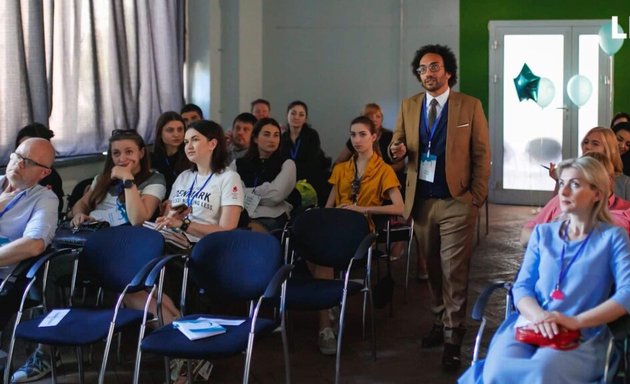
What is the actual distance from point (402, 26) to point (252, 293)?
7536 millimetres

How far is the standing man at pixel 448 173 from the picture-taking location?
447cm

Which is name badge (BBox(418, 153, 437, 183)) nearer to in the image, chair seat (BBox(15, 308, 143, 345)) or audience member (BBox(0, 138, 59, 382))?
chair seat (BBox(15, 308, 143, 345))

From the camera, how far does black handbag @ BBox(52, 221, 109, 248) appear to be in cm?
461

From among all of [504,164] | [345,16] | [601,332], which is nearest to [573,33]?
[504,164]

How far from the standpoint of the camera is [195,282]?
161 inches

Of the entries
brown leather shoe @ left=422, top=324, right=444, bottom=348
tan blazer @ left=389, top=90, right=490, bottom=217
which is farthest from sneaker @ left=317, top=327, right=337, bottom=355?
tan blazer @ left=389, top=90, right=490, bottom=217

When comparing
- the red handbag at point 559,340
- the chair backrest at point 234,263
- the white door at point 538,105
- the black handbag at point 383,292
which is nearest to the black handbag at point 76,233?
the chair backrest at point 234,263

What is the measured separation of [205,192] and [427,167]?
124 centimetres

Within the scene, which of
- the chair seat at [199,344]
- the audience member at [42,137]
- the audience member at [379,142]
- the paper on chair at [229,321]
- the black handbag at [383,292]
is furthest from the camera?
the audience member at [379,142]

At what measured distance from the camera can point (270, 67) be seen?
1109cm

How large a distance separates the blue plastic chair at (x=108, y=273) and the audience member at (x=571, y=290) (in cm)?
153

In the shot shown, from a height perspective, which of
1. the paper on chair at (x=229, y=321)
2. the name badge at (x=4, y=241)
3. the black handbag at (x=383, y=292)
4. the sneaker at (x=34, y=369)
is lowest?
the sneaker at (x=34, y=369)

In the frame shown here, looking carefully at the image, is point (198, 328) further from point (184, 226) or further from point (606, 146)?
point (606, 146)

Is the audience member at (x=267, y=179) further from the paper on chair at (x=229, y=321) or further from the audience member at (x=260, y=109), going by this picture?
the audience member at (x=260, y=109)
